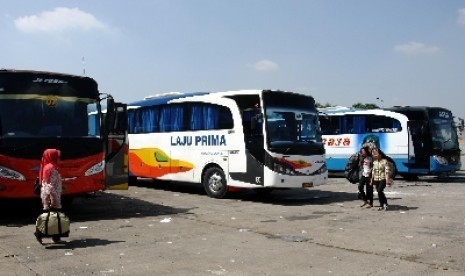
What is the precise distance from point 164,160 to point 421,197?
320 inches

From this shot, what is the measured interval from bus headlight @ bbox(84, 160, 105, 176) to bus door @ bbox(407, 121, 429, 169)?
1400 cm

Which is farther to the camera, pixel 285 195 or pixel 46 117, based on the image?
pixel 285 195

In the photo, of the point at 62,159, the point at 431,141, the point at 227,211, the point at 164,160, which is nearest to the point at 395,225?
the point at 227,211

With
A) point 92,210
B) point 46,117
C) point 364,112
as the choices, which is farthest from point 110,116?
point 364,112

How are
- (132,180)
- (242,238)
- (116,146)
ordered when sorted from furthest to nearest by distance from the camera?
1. (132,180)
2. (116,146)
3. (242,238)

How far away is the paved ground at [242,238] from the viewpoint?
22.0 feet

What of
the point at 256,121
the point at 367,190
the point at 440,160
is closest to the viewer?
the point at 367,190

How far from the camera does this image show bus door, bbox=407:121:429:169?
2077cm

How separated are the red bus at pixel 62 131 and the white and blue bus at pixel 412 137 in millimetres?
10913

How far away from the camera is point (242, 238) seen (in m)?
8.74

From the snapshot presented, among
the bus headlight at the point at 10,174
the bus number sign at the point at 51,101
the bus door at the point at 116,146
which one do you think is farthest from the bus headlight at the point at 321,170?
the bus headlight at the point at 10,174

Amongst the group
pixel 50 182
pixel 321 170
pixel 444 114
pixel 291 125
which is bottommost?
pixel 321 170

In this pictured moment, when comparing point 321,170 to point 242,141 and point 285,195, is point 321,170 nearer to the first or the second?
point 285,195

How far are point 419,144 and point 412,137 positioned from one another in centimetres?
42
